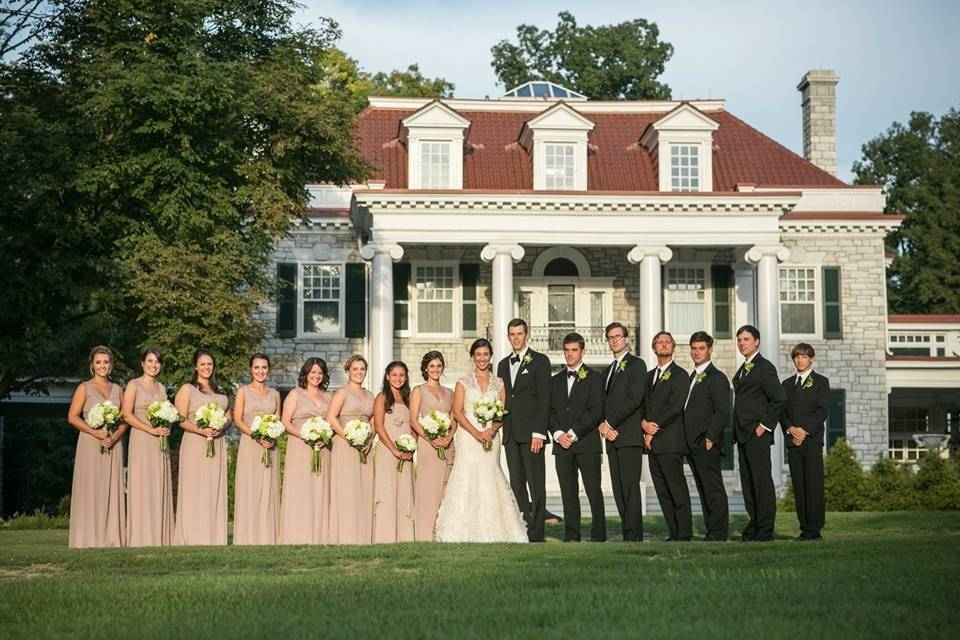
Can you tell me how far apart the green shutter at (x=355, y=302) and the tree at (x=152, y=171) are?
404 inches

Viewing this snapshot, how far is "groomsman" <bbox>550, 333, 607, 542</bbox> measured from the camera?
13562mm

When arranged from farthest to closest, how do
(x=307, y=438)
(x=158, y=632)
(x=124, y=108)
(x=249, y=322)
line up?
(x=249, y=322), (x=124, y=108), (x=307, y=438), (x=158, y=632)

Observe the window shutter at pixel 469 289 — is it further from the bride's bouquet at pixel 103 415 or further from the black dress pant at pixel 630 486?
the bride's bouquet at pixel 103 415

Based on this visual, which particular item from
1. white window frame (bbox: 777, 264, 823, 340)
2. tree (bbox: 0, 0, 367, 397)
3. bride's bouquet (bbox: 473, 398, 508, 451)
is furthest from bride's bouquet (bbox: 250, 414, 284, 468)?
white window frame (bbox: 777, 264, 823, 340)

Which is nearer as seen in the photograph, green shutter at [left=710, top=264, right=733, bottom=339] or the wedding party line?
the wedding party line

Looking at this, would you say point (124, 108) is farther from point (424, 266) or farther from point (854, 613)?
point (854, 613)

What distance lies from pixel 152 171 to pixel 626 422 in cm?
1144

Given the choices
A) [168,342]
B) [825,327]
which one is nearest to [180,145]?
[168,342]

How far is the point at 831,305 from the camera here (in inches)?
1414

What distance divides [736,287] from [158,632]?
95.9 feet

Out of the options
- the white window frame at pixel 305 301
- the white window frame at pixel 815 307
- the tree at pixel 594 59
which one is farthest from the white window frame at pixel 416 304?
the tree at pixel 594 59

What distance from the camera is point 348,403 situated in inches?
542

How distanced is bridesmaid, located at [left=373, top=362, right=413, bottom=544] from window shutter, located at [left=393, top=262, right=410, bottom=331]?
20807 millimetres

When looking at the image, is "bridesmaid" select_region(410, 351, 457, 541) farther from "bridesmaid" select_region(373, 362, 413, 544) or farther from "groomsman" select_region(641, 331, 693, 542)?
"groomsman" select_region(641, 331, 693, 542)
